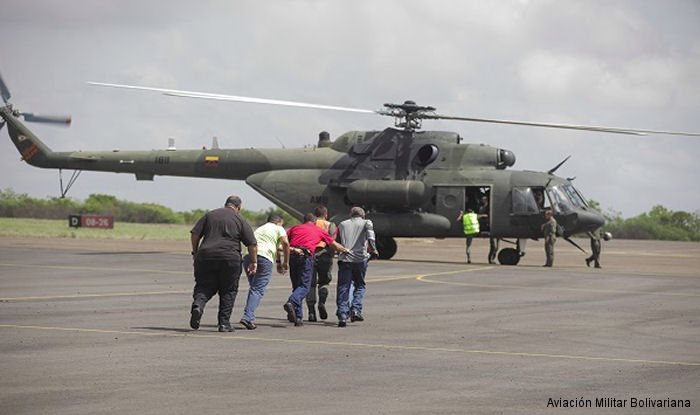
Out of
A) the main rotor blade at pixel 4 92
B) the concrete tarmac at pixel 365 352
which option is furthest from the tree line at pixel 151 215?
the concrete tarmac at pixel 365 352

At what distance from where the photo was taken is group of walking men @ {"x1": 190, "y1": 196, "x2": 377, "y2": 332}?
14211 mm

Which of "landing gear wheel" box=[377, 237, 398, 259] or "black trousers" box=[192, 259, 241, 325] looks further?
"landing gear wheel" box=[377, 237, 398, 259]

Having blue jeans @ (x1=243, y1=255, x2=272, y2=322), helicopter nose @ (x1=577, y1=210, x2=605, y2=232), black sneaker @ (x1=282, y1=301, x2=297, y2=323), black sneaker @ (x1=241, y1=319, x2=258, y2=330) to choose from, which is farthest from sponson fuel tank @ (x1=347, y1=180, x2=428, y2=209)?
black sneaker @ (x1=241, y1=319, x2=258, y2=330)

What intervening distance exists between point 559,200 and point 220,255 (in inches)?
763

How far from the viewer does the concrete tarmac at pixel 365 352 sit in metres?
8.80

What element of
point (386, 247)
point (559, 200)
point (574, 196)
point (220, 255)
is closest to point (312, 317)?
point (220, 255)

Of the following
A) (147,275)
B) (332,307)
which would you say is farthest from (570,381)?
(147,275)

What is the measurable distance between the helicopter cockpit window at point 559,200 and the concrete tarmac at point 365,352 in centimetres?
915

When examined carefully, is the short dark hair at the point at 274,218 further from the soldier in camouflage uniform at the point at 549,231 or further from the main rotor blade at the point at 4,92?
the main rotor blade at the point at 4,92

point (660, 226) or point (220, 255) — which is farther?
point (660, 226)

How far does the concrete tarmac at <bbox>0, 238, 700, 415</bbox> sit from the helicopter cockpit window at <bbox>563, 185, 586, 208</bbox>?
9521 millimetres

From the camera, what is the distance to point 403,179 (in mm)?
32938

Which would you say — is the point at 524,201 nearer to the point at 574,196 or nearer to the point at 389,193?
the point at 574,196

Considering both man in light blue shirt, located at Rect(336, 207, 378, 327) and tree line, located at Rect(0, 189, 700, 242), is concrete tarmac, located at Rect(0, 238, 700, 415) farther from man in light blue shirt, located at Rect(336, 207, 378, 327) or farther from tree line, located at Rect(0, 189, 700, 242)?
tree line, located at Rect(0, 189, 700, 242)
